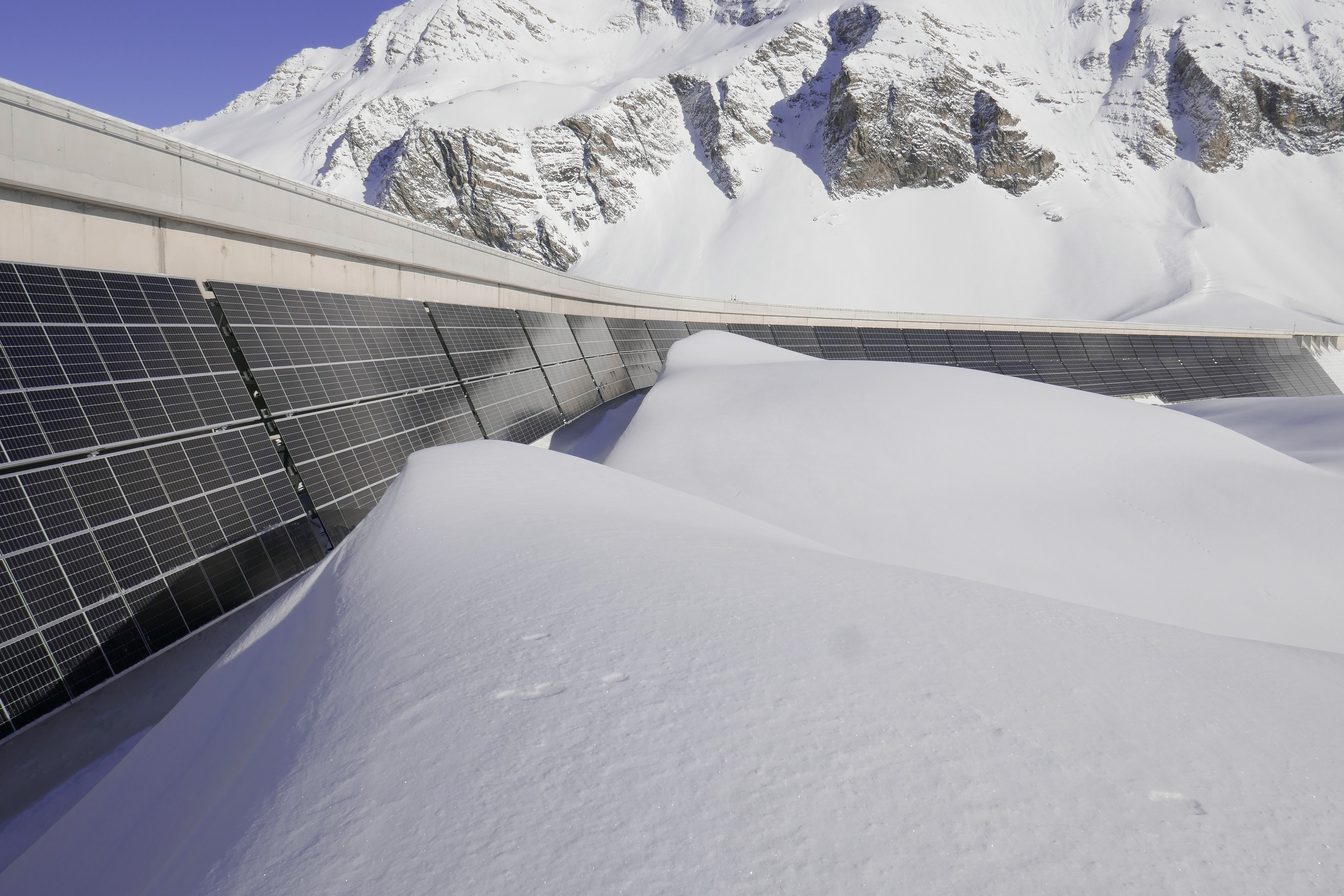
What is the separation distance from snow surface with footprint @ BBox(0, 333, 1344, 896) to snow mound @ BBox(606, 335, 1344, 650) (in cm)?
313

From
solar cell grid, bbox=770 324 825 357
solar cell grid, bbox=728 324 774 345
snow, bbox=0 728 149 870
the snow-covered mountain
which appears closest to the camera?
snow, bbox=0 728 149 870

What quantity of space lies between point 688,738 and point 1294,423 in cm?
2283

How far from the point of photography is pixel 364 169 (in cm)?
11325

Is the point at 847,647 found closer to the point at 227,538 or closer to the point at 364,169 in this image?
the point at 227,538

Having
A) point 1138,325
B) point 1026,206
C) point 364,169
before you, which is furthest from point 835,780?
point 364,169

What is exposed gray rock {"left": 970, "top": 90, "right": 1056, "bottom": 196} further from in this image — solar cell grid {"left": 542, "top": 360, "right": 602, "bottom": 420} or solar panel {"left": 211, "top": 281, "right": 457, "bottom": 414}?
solar panel {"left": 211, "top": 281, "right": 457, "bottom": 414}

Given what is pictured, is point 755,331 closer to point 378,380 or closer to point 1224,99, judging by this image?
point 378,380

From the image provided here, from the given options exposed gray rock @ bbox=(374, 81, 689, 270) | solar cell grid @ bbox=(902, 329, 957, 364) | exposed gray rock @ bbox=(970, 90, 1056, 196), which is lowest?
solar cell grid @ bbox=(902, 329, 957, 364)

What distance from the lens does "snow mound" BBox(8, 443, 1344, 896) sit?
7.65 ft

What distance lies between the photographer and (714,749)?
9.21 ft

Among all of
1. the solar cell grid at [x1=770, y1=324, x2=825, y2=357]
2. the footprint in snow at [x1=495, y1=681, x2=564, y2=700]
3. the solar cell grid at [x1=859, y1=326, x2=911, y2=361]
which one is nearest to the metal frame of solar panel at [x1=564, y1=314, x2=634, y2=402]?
the solar cell grid at [x1=770, y1=324, x2=825, y2=357]

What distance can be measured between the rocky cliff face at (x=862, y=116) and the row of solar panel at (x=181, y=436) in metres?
92.5


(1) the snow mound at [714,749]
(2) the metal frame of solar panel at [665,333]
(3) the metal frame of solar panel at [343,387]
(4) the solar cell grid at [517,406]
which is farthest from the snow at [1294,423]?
(2) the metal frame of solar panel at [665,333]

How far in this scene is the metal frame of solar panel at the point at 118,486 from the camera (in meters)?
6.31
